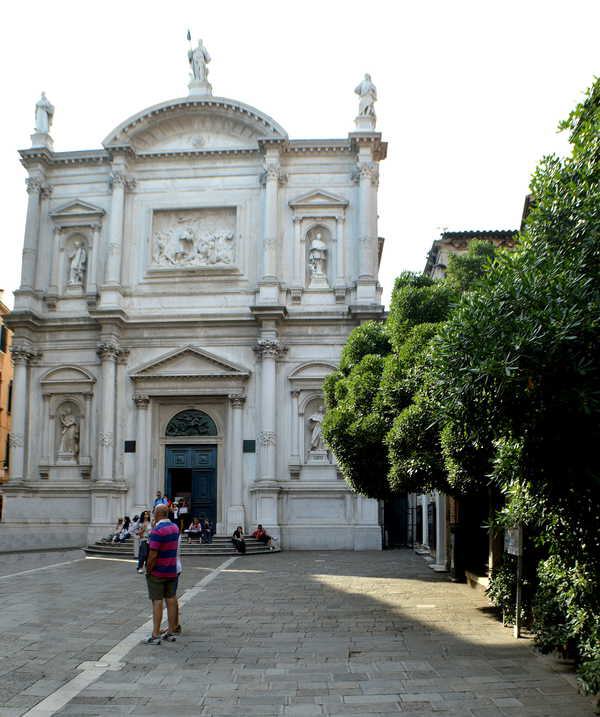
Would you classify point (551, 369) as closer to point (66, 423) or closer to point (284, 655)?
point (284, 655)

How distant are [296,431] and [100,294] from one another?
30.4ft

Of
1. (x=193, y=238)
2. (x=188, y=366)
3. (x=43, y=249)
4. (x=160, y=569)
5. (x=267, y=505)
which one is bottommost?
(x=160, y=569)

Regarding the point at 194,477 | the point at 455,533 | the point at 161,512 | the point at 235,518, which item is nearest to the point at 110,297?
the point at 194,477

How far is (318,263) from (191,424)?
7.96 m

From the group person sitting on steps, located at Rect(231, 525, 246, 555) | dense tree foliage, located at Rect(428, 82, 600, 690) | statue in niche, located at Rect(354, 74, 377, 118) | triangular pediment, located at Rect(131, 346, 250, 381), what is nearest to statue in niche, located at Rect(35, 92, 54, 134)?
triangular pediment, located at Rect(131, 346, 250, 381)

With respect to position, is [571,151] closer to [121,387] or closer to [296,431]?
[296,431]

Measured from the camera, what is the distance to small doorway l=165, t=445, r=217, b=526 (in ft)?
98.4

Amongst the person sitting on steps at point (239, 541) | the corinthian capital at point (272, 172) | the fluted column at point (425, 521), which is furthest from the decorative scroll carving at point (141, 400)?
the fluted column at point (425, 521)

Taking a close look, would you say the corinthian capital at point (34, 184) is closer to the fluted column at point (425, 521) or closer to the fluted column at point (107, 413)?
the fluted column at point (107, 413)

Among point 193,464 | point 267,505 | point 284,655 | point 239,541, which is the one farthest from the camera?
point 193,464

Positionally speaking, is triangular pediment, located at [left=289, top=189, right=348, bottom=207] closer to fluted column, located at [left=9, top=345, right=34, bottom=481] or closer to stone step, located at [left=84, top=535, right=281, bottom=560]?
fluted column, located at [left=9, top=345, right=34, bottom=481]

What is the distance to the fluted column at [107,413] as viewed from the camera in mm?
29219

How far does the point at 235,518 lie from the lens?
28.8 metres

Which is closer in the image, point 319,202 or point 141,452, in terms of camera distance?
point 141,452
